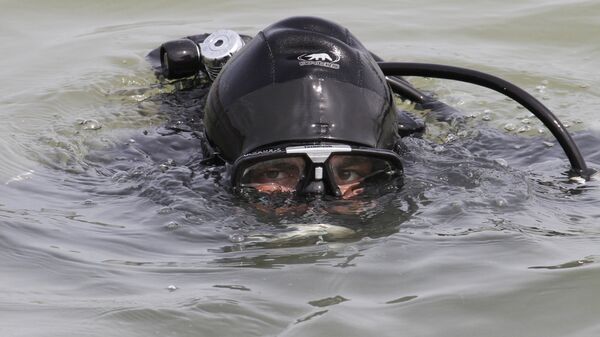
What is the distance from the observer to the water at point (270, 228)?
2488mm

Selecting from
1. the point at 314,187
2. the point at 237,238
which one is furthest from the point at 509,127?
the point at 237,238

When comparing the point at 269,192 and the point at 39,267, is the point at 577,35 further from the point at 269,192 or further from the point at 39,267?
the point at 39,267

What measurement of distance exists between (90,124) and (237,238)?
6.34 ft

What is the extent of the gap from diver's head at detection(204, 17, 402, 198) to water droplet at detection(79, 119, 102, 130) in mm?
1246

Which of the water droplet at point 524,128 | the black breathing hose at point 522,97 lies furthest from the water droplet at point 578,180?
the water droplet at point 524,128

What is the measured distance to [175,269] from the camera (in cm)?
290

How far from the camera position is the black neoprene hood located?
3.44 metres

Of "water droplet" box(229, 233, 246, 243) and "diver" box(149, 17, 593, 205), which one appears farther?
"diver" box(149, 17, 593, 205)

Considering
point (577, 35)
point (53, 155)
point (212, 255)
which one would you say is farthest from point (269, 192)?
point (577, 35)

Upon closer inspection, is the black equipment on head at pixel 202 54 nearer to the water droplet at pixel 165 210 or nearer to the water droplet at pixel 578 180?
the water droplet at pixel 165 210

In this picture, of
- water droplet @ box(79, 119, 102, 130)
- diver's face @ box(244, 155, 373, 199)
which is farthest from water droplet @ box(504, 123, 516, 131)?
water droplet @ box(79, 119, 102, 130)

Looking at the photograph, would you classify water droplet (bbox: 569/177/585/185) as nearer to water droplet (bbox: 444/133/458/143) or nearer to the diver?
the diver

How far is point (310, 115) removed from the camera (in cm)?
344

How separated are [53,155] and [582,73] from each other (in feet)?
9.75
